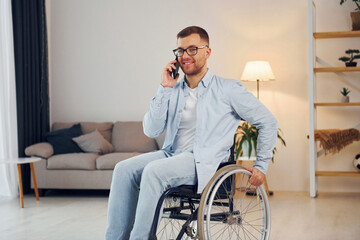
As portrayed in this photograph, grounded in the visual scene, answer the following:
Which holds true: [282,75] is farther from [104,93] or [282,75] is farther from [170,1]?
[104,93]

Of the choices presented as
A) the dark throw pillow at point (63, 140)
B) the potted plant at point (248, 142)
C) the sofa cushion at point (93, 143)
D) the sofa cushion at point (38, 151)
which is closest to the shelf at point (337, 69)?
the potted plant at point (248, 142)

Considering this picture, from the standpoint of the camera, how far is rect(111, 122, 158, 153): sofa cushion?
5562 mm

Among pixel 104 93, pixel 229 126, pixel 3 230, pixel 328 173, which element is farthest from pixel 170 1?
pixel 229 126

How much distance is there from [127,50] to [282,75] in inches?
67.2

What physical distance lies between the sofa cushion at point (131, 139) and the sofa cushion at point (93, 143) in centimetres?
15

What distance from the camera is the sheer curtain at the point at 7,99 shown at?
17.1ft

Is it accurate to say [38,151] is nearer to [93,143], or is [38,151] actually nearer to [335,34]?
[93,143]

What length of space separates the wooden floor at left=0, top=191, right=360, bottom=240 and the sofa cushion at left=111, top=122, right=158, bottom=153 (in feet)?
1.75

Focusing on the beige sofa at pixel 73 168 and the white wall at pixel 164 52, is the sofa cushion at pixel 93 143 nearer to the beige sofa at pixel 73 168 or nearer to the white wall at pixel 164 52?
the beige sofa at pixel 73 168

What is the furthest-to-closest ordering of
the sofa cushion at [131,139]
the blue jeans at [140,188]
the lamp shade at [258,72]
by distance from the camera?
the sofa cushion at [131,139]
the lamp shade at [258,72]
the blue jeans at [140,188]

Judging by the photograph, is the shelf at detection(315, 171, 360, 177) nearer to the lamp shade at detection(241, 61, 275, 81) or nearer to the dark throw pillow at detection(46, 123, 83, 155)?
the lamp shade at detection(241, 61, 275, 81)

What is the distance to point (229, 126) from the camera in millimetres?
2570

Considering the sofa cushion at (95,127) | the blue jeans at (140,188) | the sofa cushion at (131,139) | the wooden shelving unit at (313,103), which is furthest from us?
the sofa cushion at (95,127)

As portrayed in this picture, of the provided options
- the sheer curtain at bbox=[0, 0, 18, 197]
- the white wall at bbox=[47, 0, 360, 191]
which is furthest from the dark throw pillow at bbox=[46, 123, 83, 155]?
the white wall at bbox=[47, 0, 360, 191]
